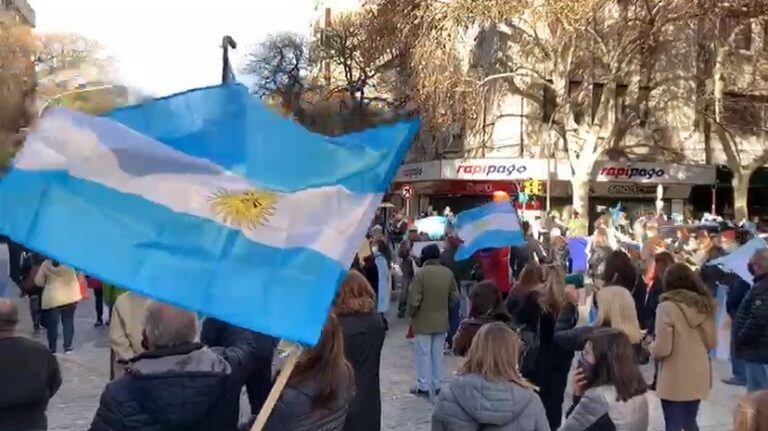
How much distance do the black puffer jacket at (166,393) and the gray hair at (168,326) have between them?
0.05 meters

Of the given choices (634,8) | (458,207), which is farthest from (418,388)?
(458,207)

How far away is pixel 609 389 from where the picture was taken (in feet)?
15.5

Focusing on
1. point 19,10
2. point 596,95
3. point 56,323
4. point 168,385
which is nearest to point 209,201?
Answer: point 168,385

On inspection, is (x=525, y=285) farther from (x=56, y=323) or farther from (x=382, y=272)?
(x=382, y=272)

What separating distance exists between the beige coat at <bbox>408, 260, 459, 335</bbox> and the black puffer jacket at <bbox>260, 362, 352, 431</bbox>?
18.2 ft

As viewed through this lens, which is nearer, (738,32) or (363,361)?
(363,361)

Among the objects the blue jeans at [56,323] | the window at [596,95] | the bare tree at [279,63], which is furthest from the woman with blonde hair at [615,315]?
the bare tree at [279,63]

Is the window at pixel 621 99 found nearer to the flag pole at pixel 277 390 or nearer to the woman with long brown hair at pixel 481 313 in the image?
the woman with long brown hair at pixel 481 313

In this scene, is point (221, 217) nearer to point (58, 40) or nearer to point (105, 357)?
point (105, 357)

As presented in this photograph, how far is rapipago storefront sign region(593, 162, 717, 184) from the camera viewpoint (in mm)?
38844

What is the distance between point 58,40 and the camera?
6088 centimetres

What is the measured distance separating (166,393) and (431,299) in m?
6.22

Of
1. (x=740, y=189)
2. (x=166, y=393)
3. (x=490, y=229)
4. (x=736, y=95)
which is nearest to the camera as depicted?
(x=166, y=393)

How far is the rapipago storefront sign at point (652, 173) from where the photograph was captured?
3884cm
